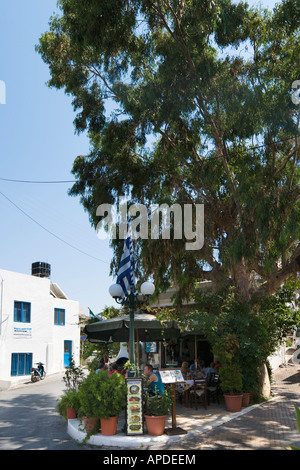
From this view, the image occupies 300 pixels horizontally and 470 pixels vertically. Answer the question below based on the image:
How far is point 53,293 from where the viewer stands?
37688 mm

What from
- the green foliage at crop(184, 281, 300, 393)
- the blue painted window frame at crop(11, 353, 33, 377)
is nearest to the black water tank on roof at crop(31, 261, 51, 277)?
the blue painted window frame at crop(11, 353, 33, 377)

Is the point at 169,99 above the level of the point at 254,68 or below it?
below

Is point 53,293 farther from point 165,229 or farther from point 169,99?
point 169,99

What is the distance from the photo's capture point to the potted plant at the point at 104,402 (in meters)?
8.20

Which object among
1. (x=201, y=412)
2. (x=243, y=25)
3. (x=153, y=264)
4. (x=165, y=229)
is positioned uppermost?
(x=243, y=25)

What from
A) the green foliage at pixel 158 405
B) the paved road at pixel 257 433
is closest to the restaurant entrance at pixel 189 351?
the paved road at pixel 257 433

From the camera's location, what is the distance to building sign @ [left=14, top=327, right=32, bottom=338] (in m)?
28.7

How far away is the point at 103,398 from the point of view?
8258 mm

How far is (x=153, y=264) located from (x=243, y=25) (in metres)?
8.25

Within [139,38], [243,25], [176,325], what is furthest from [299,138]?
[176,325]

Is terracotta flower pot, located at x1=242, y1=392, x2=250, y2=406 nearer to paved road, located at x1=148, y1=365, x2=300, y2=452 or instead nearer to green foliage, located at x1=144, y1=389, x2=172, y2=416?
paved road, located at x1=148, y1=365, x2=300, y2=452

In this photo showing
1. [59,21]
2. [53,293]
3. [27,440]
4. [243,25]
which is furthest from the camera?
[53,293]

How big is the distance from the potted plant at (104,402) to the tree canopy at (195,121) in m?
5.69

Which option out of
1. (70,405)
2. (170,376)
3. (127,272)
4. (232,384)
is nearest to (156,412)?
(170,376)
